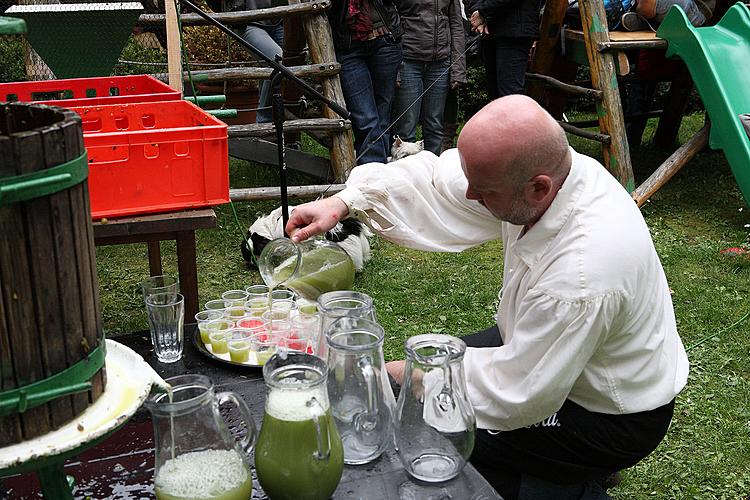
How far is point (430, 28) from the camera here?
6.41 metres

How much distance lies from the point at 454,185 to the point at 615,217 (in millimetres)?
683

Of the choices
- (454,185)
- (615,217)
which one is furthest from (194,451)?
(454,185)

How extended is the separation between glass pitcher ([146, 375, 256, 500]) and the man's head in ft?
3.36

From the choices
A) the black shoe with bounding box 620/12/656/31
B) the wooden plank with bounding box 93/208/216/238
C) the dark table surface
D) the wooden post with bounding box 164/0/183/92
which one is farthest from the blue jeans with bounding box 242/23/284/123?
the dark table surface

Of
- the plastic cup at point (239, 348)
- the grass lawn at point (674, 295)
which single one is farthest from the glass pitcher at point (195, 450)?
the grass lawn at point (674, 295)

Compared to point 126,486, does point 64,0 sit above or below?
above

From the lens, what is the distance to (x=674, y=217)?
6496 millimetres

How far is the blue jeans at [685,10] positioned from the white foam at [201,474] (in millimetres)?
6308

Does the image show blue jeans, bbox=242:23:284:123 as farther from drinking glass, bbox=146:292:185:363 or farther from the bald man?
drinking glass, bbox=146:292:185:363

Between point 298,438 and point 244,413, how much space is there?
12cm

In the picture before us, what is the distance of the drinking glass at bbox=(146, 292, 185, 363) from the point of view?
2311mm

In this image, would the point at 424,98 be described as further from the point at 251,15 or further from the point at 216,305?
the point at 216,305

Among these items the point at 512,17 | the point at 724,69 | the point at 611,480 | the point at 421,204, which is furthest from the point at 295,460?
the point at 724,69

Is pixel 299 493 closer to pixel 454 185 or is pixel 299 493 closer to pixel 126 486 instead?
pixel 126 486
